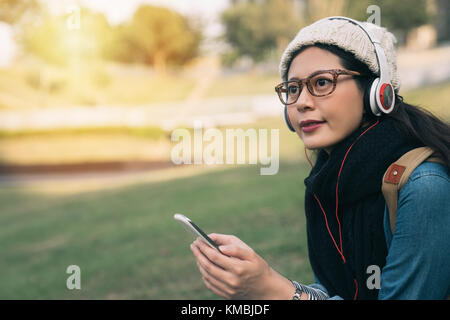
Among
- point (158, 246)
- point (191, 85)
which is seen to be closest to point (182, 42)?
point (191, 85)

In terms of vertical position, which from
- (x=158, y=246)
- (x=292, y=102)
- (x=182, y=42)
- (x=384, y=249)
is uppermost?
(x=182, y=42)

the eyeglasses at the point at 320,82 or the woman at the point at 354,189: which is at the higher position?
the eyeglasses at the point at 320,82

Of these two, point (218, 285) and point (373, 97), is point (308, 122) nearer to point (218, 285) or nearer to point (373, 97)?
point (373, 97)

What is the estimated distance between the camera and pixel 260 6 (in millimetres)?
24766

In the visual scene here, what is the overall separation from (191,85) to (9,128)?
11.9 meters

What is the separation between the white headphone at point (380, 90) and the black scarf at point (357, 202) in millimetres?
51

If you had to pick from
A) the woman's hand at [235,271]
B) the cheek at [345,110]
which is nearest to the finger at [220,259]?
the woman's hand at [235,271]

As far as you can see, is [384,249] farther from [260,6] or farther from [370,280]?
[260,6]

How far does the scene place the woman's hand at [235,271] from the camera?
1260mm

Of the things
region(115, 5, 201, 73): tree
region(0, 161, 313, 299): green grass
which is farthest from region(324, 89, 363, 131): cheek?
region(115, 5, 201, 73): tree

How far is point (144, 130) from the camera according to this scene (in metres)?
19.9

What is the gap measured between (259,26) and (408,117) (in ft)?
78.0

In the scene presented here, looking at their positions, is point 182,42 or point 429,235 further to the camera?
point 182,42

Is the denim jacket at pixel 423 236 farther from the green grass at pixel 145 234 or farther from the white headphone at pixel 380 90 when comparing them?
the green grass at pixel 145 234
